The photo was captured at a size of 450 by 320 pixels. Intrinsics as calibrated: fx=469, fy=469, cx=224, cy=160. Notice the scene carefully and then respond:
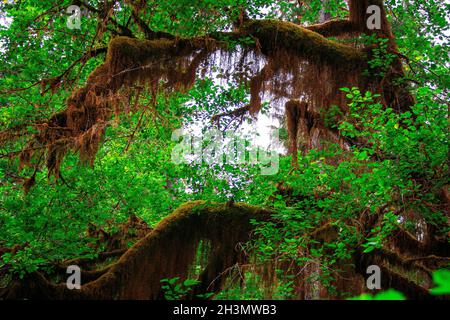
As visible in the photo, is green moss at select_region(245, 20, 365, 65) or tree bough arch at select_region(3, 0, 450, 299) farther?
green moss at select_region(245, 20, 365, 65)

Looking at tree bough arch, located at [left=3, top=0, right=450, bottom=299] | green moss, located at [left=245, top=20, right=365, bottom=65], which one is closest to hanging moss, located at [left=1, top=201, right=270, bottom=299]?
tree bough arch, located at [left=3, top=0, right=450, bottom=299]

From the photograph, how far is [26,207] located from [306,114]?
5.48m

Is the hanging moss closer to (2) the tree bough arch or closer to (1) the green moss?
(2) the tree bough arch

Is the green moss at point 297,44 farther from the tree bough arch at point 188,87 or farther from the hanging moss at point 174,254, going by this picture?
the hanging moss at point 174,254

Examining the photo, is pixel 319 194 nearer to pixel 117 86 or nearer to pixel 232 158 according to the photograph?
pixel 232 158

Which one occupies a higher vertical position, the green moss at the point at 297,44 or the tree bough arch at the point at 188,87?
the green moss at the point at 297,44

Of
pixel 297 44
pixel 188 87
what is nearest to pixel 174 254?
pixel 188 87

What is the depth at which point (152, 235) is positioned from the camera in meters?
7.72

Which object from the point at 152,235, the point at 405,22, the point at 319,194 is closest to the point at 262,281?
the point at 319,194

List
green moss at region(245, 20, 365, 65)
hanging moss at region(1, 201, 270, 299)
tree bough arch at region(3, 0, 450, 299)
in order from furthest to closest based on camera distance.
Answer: green moss at region(245, 20, 365, 65) → hanging moss at region(1, 201, 270, 299) → tree bough arch at region(3, 0, 450, 299)

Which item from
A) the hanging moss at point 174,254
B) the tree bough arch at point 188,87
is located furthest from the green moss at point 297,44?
the hanging moss at point 174,254

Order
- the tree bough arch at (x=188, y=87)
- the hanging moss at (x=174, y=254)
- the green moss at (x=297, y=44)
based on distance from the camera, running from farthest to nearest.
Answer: the green moss at (x=297, y=44)
the hanging moss at (x=174, y=254)
the tree bough arch at (x=188, y=87)

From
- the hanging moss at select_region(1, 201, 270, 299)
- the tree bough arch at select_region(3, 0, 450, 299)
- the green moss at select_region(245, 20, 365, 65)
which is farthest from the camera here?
the green moss at select_region(245, 20, 365, 65)

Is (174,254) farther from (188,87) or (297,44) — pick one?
(297,44)
